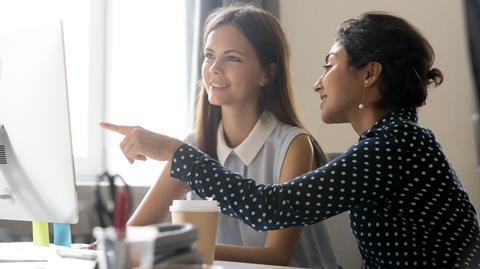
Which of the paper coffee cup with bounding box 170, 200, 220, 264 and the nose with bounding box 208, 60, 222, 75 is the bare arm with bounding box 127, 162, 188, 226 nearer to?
the nose with bounding box 208, 60, 222, 75

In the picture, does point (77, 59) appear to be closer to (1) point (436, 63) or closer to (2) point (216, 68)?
(2) point (216, 68)

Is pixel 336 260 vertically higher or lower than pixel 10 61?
lower

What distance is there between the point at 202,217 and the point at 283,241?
19.1 inches

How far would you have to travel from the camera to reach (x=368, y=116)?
4.41 ft

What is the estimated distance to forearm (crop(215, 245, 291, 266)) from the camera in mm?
1297

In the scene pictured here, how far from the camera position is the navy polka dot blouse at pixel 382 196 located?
108 centimetres

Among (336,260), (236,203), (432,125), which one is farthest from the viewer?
(432,125)

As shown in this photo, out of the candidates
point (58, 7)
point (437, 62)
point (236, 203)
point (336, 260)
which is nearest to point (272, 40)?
point (336, 260)

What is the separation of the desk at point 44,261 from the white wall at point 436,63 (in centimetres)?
149

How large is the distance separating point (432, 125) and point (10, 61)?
180 cm

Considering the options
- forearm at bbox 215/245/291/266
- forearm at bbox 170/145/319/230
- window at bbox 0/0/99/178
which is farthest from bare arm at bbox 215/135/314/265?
window at bbox 0/0/99/178

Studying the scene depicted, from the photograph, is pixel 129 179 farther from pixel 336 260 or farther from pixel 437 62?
pixel 437 62

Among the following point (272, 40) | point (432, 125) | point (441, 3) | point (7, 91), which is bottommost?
point (432, 125)

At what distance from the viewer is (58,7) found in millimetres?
2646
